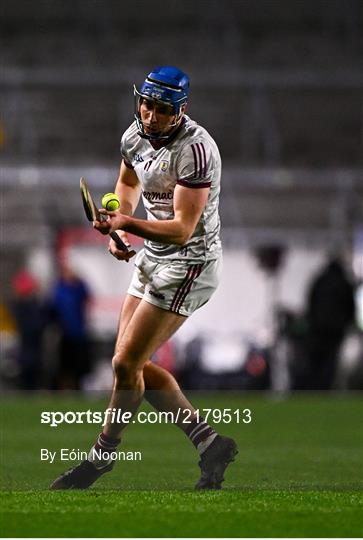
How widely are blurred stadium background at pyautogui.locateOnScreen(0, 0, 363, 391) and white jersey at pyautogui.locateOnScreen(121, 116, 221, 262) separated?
9694 millimetres

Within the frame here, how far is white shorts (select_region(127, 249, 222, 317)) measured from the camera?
6551 millimetres

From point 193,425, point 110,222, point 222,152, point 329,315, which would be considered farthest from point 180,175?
point 222,152

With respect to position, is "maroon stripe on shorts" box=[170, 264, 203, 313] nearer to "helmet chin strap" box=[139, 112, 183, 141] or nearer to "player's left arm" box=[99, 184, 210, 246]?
"player's left arm" box=[99, 184, 210, 246]

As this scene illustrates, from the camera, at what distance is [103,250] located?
17.6 m

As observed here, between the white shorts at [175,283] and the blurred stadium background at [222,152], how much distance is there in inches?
377

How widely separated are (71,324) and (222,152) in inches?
232

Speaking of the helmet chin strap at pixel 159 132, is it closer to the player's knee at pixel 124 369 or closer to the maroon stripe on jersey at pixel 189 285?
the maroon stripe on jersey at pixel 189 285

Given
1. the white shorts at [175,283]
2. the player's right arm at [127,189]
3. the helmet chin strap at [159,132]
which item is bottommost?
the white shorts at [175,283]

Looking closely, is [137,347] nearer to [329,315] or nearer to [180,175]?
[180,175]

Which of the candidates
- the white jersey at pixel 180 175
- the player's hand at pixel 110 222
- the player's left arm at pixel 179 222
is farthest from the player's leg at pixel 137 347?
the player's hand at pixel 110 222

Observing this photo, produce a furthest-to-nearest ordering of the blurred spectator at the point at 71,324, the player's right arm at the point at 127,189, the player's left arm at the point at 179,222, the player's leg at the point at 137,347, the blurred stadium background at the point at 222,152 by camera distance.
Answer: the blurred stadium background at the point at 222,152 < the blurred spectator at the point at 71,324 < the player's right arm at the point at 127,189 < the player's leg at the point at 137,347 < the player's left arm at the point at 179,222

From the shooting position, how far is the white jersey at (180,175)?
20.8 feet

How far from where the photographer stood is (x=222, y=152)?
20.6 meters

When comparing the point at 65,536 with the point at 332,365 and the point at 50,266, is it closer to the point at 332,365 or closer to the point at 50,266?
the point at 332,365
